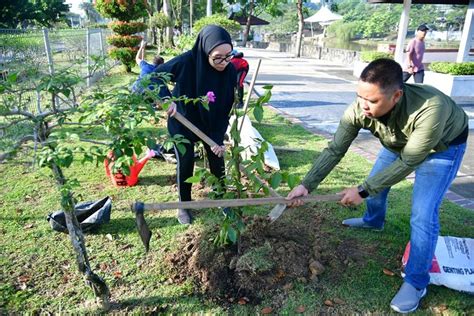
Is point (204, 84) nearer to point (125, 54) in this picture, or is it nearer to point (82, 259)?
point (82, 259)

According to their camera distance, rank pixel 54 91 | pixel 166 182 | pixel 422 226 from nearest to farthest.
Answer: pixel 54 91 < pixel 422 226 < pixel 166 182

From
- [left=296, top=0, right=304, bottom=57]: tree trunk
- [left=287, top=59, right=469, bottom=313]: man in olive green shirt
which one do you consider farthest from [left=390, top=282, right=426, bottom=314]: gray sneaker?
[left=296, top=0, right=304, bottom=57]: tree trunk

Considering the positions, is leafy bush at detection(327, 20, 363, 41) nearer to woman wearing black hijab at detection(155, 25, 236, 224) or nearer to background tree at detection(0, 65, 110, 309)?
woman wearing black hijab at detection(155, 25, 236, 224)

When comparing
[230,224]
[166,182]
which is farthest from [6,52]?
[230,224]

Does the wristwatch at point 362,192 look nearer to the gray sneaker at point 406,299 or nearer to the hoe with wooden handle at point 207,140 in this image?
the hoe with wooden handle at point 207,140

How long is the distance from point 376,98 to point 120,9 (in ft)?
38.6

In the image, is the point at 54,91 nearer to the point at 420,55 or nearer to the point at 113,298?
the point at 113,298

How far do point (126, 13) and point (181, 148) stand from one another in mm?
11619

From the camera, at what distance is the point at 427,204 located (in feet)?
6.86

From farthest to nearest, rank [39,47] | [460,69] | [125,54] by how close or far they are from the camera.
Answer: [125,54]
[460,69]
[39,47]

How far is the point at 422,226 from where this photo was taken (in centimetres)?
212

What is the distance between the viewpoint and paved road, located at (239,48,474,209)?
4.21 metres

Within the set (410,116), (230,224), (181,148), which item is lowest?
(230,224)

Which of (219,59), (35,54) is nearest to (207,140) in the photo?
(219,59)
